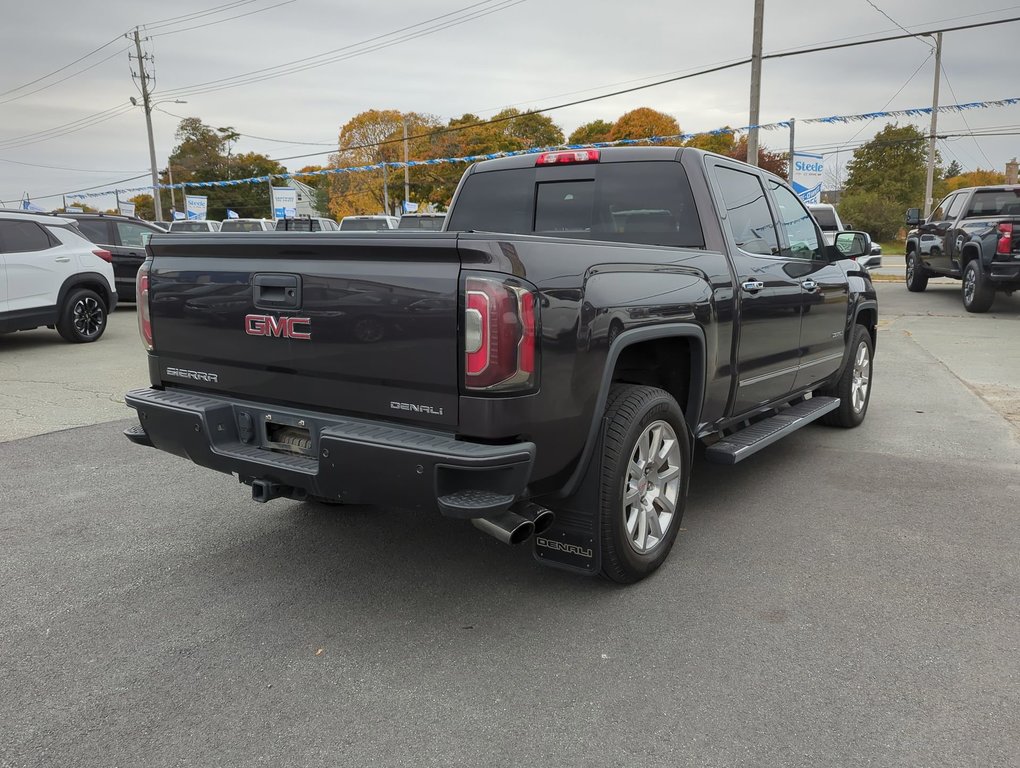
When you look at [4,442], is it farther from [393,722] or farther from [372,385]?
[393,722]

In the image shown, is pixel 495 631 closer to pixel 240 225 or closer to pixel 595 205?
pixel 595 205

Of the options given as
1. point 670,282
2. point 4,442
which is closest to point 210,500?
point 4,442

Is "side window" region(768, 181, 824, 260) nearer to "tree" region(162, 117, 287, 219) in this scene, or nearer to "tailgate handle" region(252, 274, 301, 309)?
"tailgate handle" region(252, 274, 301, 309)

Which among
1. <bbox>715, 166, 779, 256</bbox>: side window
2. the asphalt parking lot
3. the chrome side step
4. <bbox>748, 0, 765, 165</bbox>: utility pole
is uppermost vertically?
<bbox>748, 0, 765, 165</bbox>: utility pole

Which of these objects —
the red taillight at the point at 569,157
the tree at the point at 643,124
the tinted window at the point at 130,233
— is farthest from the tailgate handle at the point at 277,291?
the tree at the point at 643,124

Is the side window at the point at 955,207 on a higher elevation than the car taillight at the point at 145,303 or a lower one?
higher

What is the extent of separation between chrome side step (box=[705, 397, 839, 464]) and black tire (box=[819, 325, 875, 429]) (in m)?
0.40

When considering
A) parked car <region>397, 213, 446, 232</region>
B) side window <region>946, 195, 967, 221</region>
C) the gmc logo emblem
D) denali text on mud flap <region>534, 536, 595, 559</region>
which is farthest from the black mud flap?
parked car <region>397, 213, 446, 232</region>

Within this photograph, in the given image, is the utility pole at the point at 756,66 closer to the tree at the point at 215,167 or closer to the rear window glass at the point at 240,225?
the rear window glass at the point at 240,225

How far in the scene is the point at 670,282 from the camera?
11.3ft

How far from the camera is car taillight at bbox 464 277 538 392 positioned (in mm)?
2613

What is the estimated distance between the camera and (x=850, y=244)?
5656 millimetres

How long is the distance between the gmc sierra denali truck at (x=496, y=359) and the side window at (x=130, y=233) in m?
12.3

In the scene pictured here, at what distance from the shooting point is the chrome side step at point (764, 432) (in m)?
4.06
